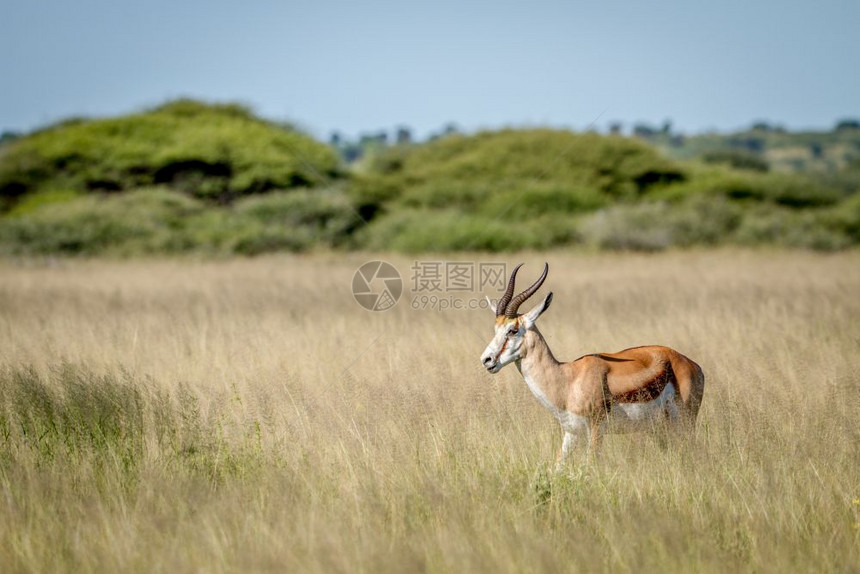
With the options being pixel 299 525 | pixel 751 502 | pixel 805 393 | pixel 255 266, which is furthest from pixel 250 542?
pixel 255 266

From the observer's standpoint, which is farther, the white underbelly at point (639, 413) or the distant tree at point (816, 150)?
the distant tree at point (816, 150)

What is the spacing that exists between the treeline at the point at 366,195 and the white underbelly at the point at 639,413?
20.1 meters

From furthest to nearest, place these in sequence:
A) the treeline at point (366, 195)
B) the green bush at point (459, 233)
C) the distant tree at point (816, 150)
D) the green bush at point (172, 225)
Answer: the distant tree at point (816, 150)
the treeline at point (366, 195)
the green bush at point (459, 233)
the green bush at point (172, 225)

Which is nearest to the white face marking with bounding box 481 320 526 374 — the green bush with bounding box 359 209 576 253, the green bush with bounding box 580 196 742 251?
the green bush with bounding box 359 209 576 253

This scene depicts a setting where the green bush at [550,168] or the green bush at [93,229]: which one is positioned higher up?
the green bush at [550,168]

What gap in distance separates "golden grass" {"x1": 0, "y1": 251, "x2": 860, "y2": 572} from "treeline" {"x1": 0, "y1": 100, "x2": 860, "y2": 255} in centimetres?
1661

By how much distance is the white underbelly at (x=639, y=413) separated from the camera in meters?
5.16

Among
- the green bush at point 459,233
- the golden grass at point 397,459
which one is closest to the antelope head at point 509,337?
the golden grass at point 397,459

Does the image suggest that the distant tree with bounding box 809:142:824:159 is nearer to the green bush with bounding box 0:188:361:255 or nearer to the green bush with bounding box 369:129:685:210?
the green bush with bounding box 369:129:685:210

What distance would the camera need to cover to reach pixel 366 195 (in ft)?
125

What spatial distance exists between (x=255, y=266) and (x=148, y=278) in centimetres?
338

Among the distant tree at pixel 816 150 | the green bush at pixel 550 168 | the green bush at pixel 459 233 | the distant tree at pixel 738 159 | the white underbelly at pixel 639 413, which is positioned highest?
the distant tree at pixel 816 150

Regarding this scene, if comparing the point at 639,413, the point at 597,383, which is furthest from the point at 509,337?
the point at 639,413

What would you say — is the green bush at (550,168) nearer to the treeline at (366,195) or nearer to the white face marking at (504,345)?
the treeline at (366,195)
